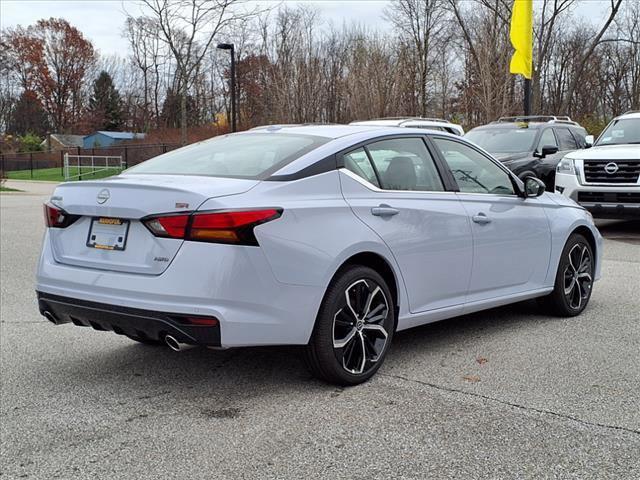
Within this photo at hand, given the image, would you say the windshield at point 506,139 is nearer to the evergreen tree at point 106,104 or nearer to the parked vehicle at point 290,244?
the parked vehicle at point 290,244

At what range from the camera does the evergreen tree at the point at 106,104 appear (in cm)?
8588

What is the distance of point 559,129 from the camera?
14977mm

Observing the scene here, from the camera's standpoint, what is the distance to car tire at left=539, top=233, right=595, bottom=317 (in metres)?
6.19

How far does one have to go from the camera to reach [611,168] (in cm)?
1164

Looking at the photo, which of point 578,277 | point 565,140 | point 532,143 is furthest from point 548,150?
point 578,277

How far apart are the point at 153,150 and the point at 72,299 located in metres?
41.0

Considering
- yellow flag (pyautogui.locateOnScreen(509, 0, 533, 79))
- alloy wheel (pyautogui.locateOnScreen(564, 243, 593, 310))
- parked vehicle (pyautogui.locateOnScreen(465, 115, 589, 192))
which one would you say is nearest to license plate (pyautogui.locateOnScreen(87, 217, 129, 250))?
alloy wheel (pyautogui.locateOnScreen(564, 243, 593, 310))

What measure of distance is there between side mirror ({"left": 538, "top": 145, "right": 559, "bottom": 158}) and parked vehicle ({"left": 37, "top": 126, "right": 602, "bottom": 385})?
8.56 meters

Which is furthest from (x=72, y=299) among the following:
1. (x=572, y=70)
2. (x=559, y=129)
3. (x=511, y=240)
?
(x=572, y=70)

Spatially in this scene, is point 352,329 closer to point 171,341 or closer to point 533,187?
point 171,341

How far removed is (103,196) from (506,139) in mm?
11638

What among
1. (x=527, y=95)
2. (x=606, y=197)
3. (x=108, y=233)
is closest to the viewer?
(x=108, y=233)

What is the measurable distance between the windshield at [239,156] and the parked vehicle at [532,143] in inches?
360

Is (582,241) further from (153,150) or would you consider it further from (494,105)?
(153,150)
